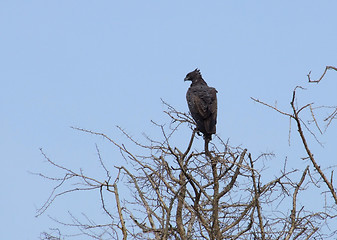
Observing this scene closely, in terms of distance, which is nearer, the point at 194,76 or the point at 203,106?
the point at 203,106

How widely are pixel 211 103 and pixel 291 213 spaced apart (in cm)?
391

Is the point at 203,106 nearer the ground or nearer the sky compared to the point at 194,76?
nearer the ground

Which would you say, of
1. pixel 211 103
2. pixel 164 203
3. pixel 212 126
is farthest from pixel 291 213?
pixel 211 103

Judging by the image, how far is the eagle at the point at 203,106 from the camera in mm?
9375

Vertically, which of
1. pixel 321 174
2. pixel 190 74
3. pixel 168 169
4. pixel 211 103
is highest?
pixel 190 74

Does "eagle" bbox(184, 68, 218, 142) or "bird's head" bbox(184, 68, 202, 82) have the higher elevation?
"bird's head" bbox(184, 68, 202, 82)

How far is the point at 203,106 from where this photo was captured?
32.3 feet

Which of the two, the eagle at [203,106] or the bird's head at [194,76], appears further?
the bird's head at [194,76]

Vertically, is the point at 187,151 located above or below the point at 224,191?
above

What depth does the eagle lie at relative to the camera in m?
9.38

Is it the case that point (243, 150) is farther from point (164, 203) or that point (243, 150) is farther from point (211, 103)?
point (211, 103)

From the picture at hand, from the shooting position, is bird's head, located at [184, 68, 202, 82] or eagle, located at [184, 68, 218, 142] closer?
eagle, located at [184, 68, 218, 142]

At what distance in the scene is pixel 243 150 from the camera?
6.82 metres

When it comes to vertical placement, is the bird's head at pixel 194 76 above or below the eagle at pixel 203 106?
above
